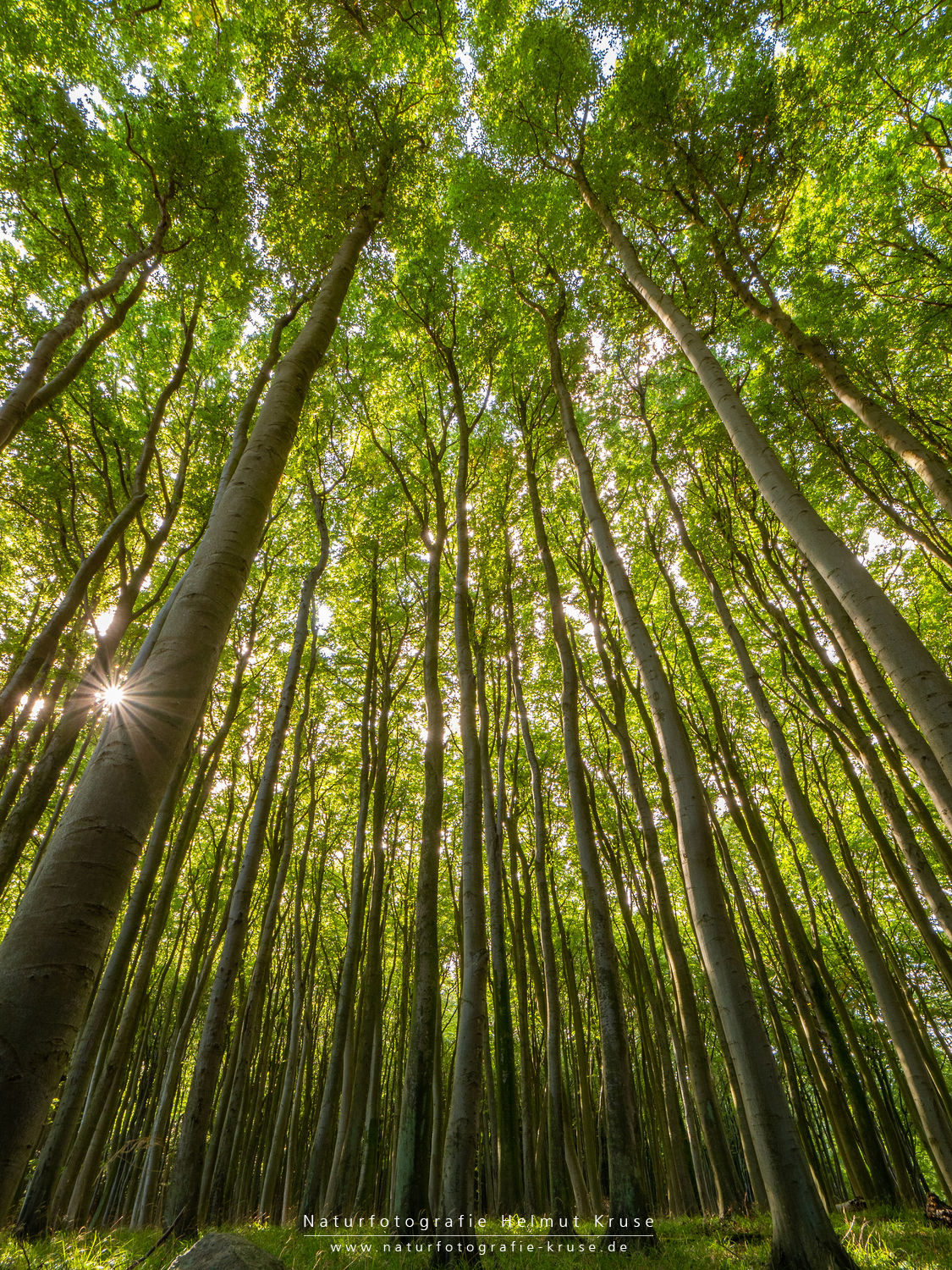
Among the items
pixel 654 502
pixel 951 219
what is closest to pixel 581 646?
pixel 654 502

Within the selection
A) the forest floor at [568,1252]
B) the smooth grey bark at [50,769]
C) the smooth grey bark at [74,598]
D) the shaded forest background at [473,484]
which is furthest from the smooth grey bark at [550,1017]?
the smooth grey bark at [50,769]

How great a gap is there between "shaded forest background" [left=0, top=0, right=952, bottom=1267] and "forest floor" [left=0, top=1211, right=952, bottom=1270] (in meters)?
0.47

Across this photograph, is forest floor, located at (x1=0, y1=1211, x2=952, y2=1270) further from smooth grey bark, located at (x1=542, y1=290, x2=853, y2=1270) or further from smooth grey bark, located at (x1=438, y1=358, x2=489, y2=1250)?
smooth grey bark, located at (x1=542, y1=290, x2=853, y2=1270)

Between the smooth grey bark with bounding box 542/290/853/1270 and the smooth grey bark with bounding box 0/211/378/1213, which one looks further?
the smooth grey bark with bounding box 542/290/853/1270

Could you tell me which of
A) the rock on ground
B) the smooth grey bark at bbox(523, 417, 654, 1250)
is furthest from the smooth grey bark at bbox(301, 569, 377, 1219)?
the rock on ground

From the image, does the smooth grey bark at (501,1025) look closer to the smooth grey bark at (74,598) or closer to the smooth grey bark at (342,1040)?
the smooth grey bark at (342,1040)

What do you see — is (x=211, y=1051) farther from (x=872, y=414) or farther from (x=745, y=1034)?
(x=872, y=414)

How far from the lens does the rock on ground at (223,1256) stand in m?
2.98

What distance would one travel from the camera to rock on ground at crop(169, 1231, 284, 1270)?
2.98 metres

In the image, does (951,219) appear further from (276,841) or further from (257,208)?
(276,841)

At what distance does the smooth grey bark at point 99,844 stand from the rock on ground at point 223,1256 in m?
2.47

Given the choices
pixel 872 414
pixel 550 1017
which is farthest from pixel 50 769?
pixel 872 414

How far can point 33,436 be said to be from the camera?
9469mm

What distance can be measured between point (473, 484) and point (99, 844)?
1127cm
